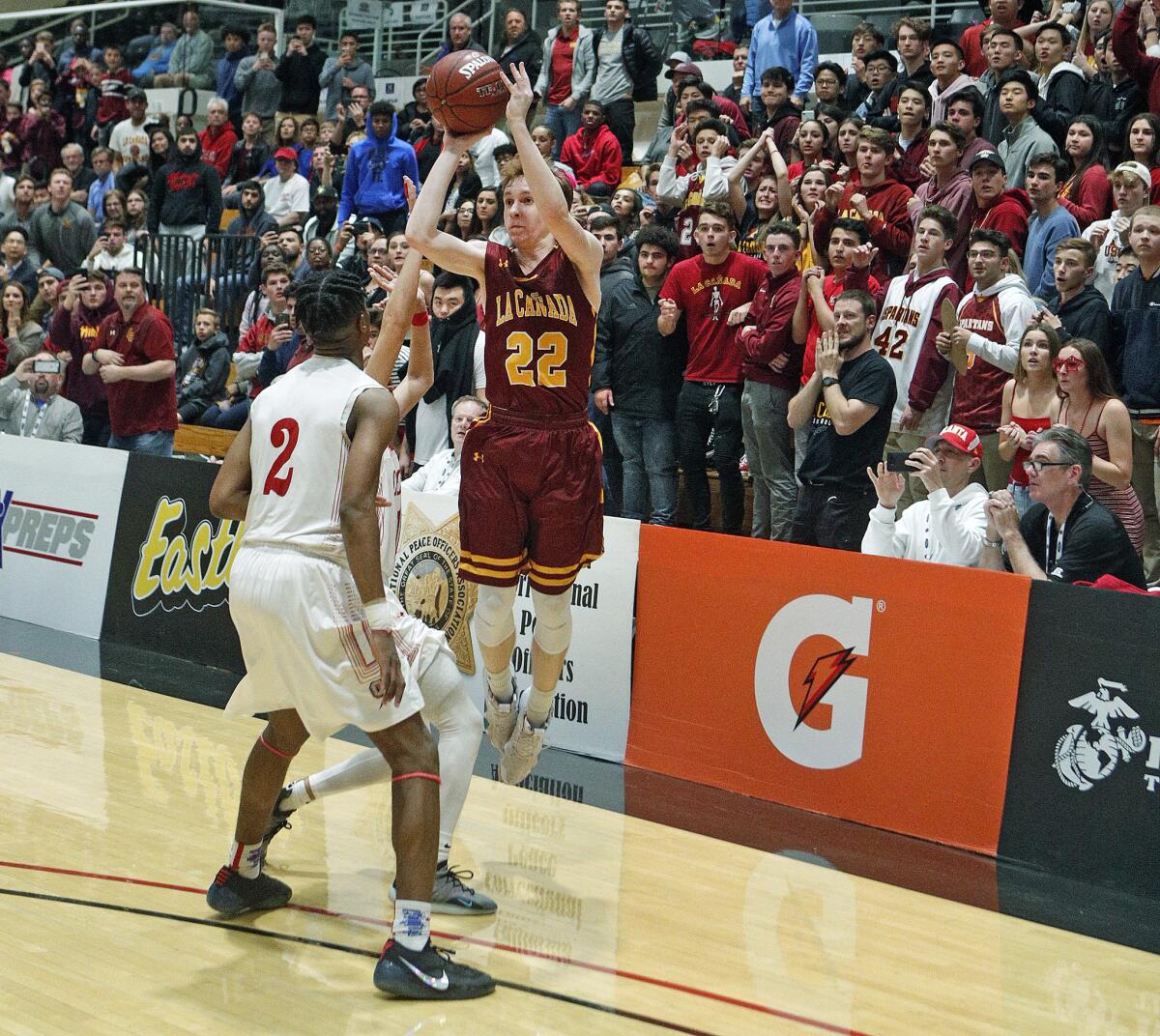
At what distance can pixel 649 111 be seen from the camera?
1606cm

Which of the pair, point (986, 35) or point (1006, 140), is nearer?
point (1006, 140)

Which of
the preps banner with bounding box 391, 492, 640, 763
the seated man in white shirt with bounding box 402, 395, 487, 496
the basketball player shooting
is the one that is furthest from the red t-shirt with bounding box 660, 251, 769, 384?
the basketball player shooting

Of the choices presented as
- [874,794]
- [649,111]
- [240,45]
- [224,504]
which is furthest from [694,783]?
[240,45]

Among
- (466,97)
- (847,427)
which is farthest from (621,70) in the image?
(466,97)

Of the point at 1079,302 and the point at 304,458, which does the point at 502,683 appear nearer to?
the point at 304,458

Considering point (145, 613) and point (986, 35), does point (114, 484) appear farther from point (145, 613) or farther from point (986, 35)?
point (986, 35)

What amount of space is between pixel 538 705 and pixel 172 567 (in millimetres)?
4901

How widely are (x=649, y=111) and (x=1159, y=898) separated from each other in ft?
38.9

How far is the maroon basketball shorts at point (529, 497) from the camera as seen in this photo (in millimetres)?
5965

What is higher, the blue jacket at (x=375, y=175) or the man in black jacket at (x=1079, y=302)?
the blue jacket at (x=375, y=175)

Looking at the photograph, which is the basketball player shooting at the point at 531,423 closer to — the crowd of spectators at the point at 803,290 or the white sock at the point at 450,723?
the crowd of spectators at the point at 803,290

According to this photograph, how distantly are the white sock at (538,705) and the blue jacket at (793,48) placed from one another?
7.95m

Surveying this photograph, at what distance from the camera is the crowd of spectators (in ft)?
25.9

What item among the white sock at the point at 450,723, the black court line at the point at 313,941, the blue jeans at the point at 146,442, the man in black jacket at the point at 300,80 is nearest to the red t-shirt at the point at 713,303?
the blue jeans at the point at 146,442
